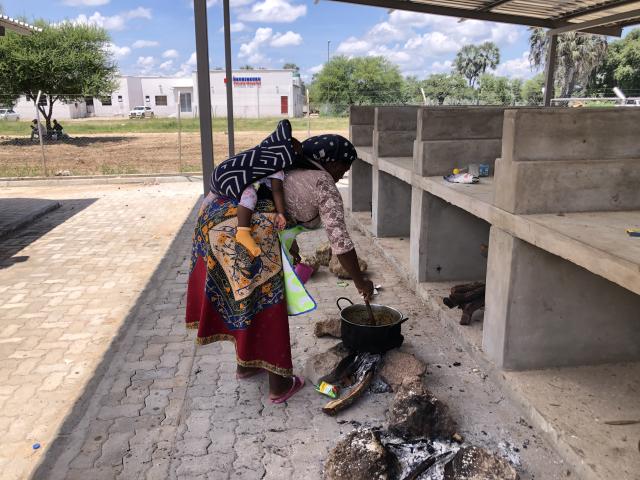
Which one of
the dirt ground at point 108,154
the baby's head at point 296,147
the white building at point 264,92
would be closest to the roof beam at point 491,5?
the baby's head at point 296,147

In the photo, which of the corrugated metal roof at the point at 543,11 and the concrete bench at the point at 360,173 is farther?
the concrete bench at the point at 360,173

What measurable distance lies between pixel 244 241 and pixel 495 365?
72.3 inches

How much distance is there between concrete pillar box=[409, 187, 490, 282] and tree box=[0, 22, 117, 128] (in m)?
23.5

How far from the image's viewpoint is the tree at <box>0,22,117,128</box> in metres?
25.3

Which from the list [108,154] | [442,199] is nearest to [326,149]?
[442,199]

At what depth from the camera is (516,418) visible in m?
3.19

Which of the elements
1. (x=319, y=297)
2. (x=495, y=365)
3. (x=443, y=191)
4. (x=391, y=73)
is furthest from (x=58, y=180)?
(x=391, y=73)

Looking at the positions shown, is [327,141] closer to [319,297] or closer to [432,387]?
[432,387]

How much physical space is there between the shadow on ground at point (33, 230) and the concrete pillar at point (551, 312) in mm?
5678

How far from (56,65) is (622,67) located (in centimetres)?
3819

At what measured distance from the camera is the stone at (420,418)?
293 centimetres

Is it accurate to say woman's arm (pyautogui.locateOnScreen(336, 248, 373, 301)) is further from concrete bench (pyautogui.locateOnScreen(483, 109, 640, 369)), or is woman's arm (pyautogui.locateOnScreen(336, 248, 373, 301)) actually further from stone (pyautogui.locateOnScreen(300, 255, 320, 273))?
stone (pyautogui.locateOnScreen(300, 255, 320, 273))

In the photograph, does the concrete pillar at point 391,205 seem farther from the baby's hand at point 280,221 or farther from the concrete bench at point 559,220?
the baby's hand at point 280,221

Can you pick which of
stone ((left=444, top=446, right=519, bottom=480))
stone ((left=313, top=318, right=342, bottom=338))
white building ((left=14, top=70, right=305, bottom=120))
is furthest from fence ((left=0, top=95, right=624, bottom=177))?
stone ((left=444, top=446, right=519, bottom=480))
